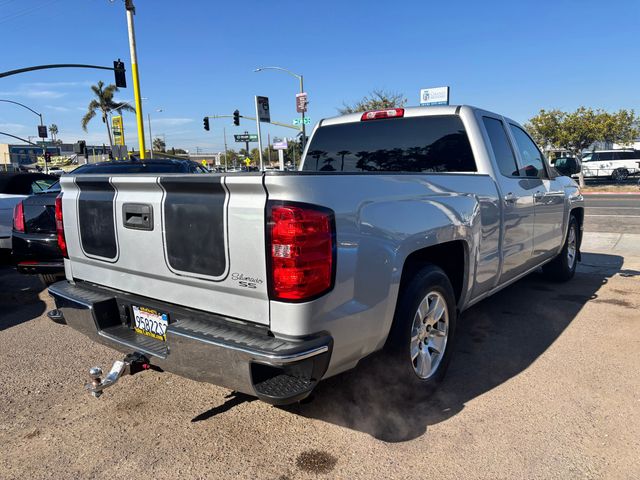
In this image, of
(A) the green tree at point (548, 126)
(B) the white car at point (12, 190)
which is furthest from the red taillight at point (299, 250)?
(A) the green tree at point (548, 126)

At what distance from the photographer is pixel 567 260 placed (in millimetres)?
6234

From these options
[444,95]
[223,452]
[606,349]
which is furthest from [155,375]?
[444,95]

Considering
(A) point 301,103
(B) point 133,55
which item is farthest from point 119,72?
(A) point 301,103

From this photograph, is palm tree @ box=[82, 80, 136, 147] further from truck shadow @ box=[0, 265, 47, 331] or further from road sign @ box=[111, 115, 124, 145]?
truck shadow @ box=[0, 265, 47, 331]

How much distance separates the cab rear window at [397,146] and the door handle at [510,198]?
395mm

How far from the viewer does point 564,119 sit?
3022cm

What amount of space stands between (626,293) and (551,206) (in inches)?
68.3

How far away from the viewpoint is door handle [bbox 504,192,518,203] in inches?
159

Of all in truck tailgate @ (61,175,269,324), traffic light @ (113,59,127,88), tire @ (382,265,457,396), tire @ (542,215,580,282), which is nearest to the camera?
truck tailgate @ (61,175,269,324)

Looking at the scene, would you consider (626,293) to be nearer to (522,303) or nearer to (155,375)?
(522,303)

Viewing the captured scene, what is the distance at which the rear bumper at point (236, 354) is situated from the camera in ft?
7.25

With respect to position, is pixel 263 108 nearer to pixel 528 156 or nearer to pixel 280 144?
pixel 280 144

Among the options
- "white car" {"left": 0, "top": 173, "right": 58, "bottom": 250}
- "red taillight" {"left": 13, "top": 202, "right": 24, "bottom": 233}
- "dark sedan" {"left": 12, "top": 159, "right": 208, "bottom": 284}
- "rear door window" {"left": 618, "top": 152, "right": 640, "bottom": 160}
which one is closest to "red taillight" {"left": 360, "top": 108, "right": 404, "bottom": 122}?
"dark sedan" {"left": 12, "top": 159, "right": 208, "bottom": 284}

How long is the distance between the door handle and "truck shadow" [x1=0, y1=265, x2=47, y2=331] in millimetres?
5049
